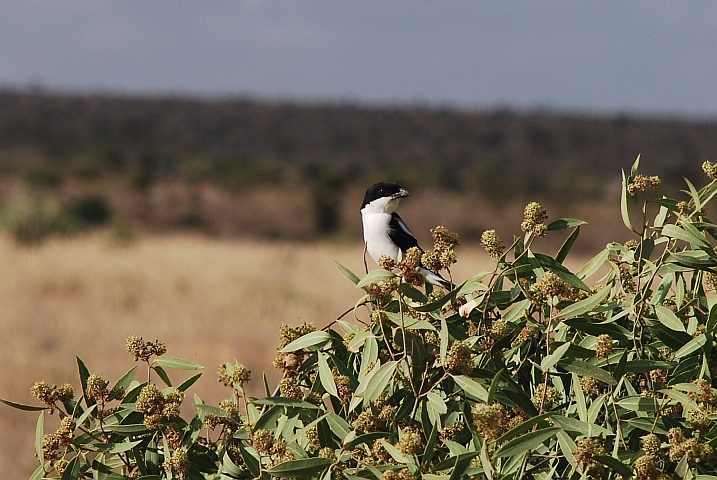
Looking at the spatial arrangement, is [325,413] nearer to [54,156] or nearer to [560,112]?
[54,156]

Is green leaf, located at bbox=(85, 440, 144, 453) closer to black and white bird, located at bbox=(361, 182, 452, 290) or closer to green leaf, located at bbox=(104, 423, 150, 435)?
green leaf, located at bbox=(104, 423, 150, 435)

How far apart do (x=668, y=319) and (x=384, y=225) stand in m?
2.72

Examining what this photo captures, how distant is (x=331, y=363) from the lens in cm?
175

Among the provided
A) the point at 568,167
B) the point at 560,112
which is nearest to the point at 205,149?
the point at 568,167

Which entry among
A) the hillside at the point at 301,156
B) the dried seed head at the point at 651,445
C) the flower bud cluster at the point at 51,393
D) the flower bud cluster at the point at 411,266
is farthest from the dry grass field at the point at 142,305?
the hillside at the point at 301,156

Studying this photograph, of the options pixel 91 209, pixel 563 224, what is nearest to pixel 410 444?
pixel 563 224

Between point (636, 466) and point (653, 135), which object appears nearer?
point (636, 466)

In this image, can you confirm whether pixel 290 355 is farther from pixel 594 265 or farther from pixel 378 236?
pixel 378 236

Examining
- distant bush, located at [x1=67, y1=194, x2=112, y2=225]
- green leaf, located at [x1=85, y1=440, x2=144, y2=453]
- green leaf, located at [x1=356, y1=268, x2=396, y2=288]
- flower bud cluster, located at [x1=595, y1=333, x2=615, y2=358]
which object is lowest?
distant bush, located at [x1=67, y1=194, x2=112, y2=225]

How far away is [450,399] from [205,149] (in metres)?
67.4

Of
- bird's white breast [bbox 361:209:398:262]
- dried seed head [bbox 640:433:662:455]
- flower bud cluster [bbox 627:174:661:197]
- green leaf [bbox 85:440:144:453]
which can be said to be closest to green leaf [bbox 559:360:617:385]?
Answer: dried seed head [bbox 640:433:662:455]

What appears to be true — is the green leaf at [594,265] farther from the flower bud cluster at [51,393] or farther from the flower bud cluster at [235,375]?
the flower bud cluster at [51,393]

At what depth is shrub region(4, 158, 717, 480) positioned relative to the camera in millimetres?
1467

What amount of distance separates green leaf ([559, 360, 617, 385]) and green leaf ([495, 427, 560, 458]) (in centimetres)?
18
